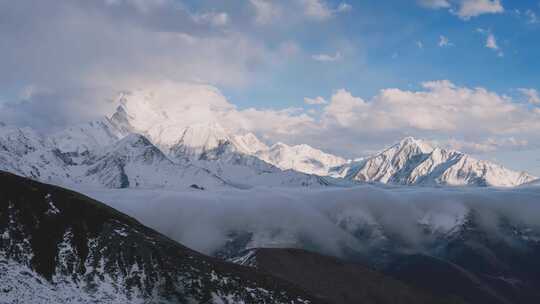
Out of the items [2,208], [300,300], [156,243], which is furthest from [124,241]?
[300,300]

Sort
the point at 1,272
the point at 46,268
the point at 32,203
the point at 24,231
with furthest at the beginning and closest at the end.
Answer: the point at 32,203, the point at 24,231, the point at 46,268, the point at 1,272

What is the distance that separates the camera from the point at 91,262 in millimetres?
101188

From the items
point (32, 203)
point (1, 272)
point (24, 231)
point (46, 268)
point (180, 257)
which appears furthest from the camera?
point (180, 257)

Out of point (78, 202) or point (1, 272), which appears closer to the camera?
point (1, 272)

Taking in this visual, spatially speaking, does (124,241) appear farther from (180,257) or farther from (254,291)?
(254,291)

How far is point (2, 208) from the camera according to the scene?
102688 mm

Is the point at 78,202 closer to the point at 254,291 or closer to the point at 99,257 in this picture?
the point at 99,257

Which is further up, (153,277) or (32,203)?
(32,203)

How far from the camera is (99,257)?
10381 cm

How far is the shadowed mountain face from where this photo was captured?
9050 centimetres

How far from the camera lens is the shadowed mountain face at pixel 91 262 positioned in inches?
3563

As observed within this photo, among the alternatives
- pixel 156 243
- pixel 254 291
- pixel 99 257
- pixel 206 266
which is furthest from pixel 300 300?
pixel 99 257

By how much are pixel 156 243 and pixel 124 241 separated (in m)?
7.98

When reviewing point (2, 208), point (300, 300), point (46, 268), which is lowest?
point (300, 300)
